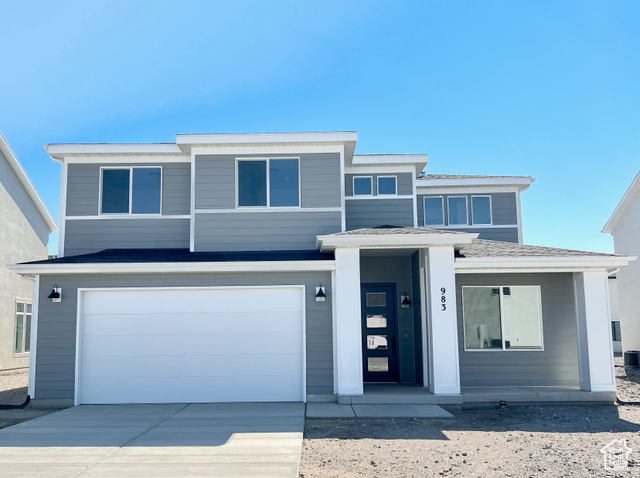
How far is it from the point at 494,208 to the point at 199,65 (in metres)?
9.28

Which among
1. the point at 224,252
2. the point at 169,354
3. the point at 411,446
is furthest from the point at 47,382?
the point at 411,446

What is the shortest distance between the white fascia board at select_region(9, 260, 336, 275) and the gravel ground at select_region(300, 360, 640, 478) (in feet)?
9.46

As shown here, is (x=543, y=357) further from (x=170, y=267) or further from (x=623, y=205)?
(x=623, y=205)

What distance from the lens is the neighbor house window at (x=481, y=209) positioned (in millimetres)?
15992

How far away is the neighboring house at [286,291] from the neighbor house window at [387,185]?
0.12 feet

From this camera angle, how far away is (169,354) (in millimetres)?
10258

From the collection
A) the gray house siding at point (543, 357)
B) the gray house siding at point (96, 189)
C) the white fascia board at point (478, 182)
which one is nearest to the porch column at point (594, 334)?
the gray house siding at point (543, 357)

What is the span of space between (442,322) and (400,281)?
8.20 ft

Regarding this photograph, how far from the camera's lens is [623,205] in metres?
19.1

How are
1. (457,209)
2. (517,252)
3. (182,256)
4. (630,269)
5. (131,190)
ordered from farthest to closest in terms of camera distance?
(630,269), (457,209), (131,190), (182,256), (517,252)

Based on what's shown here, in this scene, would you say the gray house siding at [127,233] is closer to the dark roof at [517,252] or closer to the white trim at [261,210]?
the white trim at [261,210]

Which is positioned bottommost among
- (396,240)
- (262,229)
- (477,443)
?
(477,443)

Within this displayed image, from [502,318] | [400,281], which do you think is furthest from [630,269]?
[400,281]

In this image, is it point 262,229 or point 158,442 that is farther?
point 262,229
